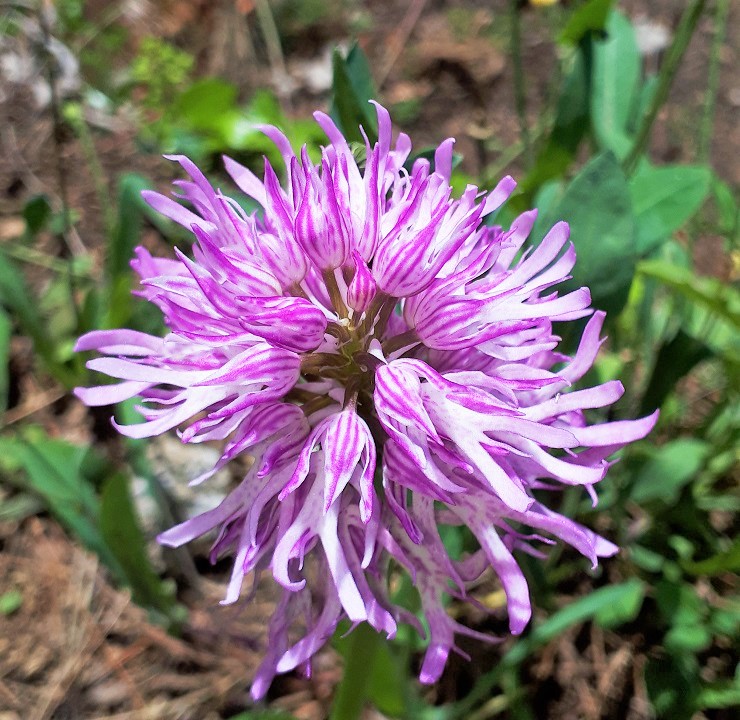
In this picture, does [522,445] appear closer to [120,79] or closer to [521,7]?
[521,7]

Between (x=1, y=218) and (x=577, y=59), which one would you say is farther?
(x=1, y=218)

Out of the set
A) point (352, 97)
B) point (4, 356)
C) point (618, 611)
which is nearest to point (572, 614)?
point (618, 611)

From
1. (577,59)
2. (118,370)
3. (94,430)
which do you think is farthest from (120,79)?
(118,370)

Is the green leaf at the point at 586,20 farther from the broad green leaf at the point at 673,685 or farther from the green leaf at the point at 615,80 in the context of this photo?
the broad green leaf at the point at 673,685


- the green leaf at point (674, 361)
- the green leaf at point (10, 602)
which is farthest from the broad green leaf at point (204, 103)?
the green leaf at point (674, 361)

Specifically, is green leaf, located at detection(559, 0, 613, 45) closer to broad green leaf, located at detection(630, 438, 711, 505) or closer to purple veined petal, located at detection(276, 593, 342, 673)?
broad green leaf, located at detection(630, 438, 711, 505)
